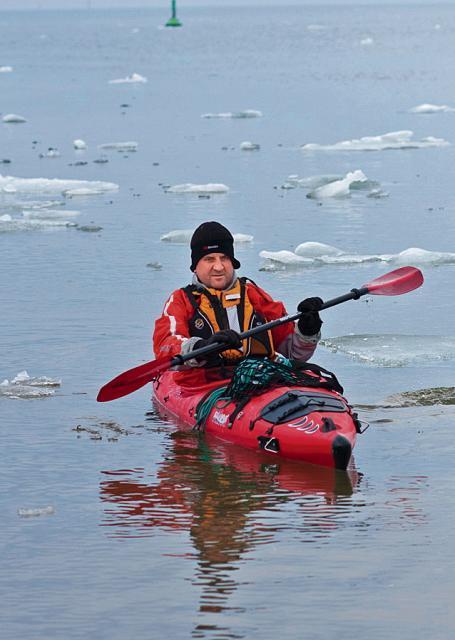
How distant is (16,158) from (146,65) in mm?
26818

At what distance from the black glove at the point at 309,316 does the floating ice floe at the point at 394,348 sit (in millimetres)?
1314

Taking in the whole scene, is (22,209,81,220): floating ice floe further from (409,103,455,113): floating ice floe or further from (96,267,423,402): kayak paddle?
(409,103,455,113): floating ice floe

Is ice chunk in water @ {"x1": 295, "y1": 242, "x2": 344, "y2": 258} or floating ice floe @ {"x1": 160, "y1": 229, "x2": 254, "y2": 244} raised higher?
ice chunk in water @ {"x1": 295, "y1": 242, "x2": 344, "y2": 258}

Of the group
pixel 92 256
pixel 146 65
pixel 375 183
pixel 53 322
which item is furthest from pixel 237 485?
pixel 146 65

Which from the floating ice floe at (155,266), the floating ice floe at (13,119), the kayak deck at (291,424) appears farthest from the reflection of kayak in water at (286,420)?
the floating ice floe at (13,119)

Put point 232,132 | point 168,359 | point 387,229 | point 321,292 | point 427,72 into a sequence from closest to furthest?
point 168,359, point 321,292, point 387,229, point 232,132, point 427,72

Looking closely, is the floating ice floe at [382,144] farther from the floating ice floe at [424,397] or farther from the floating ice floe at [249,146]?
the floating ice floe at [424,397]

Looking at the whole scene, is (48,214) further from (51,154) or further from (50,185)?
(51,154)

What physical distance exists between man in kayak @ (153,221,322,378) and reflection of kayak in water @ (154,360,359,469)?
0.81 feet

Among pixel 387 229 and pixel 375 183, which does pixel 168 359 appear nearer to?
pixel 387 229

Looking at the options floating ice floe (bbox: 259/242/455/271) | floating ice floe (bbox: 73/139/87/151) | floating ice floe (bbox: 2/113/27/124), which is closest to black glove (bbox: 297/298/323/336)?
floating ice floe (bbox: 259/242/455/271)

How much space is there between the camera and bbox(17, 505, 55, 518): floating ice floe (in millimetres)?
6090

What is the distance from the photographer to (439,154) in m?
19.6

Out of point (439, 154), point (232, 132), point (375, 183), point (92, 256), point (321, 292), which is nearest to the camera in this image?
point (321, 292)
